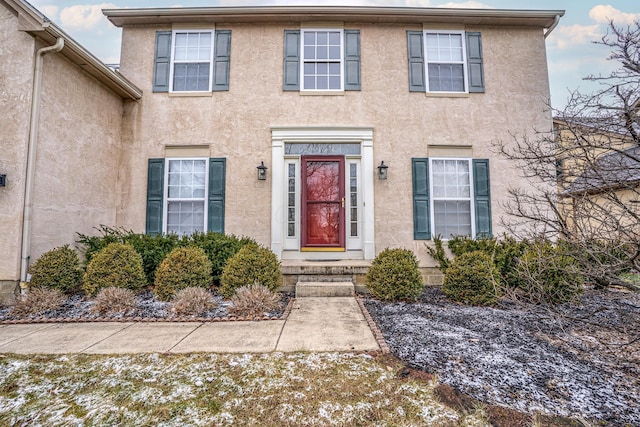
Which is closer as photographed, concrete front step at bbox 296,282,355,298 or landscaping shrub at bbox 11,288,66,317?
landscaping shrub at bbox 11,288,66,317

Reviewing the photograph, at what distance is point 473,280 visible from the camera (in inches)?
183

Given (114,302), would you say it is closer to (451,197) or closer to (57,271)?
(57,271)

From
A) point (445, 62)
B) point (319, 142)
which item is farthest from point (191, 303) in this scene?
point (445, 62)

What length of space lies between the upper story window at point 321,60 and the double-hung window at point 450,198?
2.39 meters

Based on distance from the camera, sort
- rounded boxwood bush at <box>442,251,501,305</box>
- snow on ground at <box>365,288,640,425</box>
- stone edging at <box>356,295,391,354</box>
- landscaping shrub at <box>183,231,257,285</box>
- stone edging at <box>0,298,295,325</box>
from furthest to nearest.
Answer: landscaping shrub at <box>183,231,257,285</box>
rounded boxwood bush at <box>442,251,501,305</box>
stone edging at <box>0,298,295,325</box>
stone edging at <box>356,295,391,354</box>
snow on ground at <box>365,288,640,425</box>

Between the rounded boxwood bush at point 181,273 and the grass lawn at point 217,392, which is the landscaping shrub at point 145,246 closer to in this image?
the rounded boxwood bush at point 181,273

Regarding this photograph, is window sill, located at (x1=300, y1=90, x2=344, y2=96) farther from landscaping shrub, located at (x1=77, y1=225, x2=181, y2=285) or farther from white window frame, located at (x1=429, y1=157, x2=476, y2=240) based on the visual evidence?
landscaping shrub, located at (x1=77, y1=225, x2=181, y2=285)

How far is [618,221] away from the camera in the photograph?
237cm

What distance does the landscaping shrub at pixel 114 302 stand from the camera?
417 centimetres

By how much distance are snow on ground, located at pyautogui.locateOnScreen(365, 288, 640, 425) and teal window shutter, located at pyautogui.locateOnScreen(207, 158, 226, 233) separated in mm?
3787

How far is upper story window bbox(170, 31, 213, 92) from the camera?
273 inches

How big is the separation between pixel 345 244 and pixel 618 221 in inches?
186

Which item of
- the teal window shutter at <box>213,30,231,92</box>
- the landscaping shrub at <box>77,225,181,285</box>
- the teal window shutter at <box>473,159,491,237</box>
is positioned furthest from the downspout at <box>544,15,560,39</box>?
the landscaping shrub at <box>77,225,181,285</box>

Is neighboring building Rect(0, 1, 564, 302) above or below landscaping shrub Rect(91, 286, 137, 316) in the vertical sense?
above
